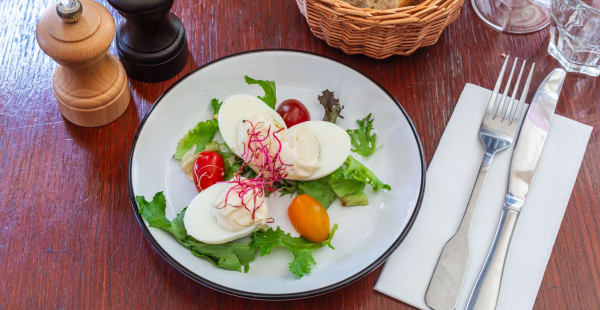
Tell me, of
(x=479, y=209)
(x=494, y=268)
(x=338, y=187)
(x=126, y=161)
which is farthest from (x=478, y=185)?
Result: (x=126, y=161)

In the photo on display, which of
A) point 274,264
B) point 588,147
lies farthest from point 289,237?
point 588,147

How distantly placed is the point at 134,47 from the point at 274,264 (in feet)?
1.78

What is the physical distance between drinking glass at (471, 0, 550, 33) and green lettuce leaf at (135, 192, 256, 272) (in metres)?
0.82

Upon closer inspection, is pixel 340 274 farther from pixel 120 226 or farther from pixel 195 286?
pixel 120 226

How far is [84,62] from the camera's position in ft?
3.20

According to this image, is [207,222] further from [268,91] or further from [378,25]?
[378,25]

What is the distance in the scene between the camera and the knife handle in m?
0.93

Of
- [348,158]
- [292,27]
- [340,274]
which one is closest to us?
[340,274]

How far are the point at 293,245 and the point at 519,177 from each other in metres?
0.47

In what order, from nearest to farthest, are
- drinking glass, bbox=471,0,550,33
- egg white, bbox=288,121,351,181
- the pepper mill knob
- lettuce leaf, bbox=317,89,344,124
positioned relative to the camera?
the pepper mill knob, egg white, bbox=288,121,351,181, lettuce leaf, bbox=317,89,344,124, drinking glass, bbox=471,0,550,33

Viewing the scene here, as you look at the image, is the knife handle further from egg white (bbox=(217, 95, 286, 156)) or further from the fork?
A: egg white (bbox=(217, 95, 286, 156))

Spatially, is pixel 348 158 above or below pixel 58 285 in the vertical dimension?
above

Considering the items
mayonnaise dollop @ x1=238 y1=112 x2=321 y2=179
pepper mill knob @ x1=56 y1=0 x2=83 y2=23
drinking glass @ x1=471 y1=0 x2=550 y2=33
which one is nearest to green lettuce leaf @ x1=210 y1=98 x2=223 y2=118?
mayonnaise dollop @ x1=238 y1=112 x2=321 y2=179

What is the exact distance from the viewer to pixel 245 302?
3.11 feet
